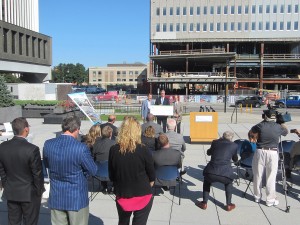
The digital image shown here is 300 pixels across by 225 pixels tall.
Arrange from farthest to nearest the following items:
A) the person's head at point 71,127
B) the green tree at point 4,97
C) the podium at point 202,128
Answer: the green tree at point 4,97 < the podium at point 202,128 < the person's head at point 71,127

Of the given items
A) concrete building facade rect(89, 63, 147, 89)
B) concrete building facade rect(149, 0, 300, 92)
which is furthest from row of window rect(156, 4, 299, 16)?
concrete building facade rect(89, 63, 147, 89)

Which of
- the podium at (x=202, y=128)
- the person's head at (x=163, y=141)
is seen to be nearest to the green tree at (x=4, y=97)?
the podium at (x=202, y=128)

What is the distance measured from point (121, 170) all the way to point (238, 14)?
80.4 m

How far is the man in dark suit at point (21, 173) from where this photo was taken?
4.34 meters

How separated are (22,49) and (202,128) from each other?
43.5m

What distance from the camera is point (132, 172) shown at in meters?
4.14

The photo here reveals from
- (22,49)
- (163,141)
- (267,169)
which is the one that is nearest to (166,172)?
(163,141)

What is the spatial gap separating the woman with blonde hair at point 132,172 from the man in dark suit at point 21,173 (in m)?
1.00

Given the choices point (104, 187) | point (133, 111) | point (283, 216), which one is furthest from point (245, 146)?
point (133, 111)

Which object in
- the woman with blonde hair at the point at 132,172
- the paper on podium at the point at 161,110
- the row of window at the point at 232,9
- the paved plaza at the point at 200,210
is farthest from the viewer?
the row of window at the point at 232,9

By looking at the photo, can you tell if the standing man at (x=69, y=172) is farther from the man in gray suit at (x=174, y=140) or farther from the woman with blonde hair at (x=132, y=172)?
the man in gray suit at (x=174, y=140)

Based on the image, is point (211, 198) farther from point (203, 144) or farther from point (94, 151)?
point (203, 144)

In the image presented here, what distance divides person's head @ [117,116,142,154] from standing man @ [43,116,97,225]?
Answer: 1.44 ft

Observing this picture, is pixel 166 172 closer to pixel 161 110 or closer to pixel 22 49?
pixel 161 110
